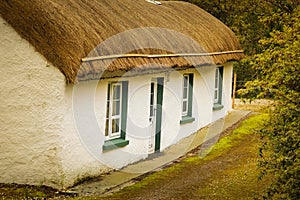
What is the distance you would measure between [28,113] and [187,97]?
7.49 meters

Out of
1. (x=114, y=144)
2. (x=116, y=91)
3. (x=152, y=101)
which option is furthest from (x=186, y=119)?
(x=114, y=144)

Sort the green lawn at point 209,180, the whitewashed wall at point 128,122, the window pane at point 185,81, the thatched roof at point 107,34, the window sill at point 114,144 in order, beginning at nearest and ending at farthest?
the thatched roof at point 107,34 → the green lawn at point 209,180 → the whitewashed wall at point 128,122 → the window sill at point 114,144 → the window pane at point 185,81

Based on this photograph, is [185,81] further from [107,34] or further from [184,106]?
[107,34]

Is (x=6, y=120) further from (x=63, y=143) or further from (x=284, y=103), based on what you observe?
(x=284, y=103)

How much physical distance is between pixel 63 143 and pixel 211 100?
30.9ft

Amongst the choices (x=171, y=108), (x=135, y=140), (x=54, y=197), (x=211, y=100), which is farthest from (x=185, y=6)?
(x=54, y=197)

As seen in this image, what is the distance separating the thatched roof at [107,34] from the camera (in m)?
10.1

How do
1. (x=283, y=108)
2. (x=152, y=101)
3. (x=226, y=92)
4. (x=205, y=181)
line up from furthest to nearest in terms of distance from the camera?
(x=226, y=92) → (x=152, y=101) → (x=205, y=181) → (x=283, y=108)

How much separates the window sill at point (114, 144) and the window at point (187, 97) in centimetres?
436

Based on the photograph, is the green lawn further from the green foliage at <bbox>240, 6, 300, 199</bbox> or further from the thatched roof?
the thatched roof

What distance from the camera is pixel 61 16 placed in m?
10.7

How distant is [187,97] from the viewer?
16.9 metres

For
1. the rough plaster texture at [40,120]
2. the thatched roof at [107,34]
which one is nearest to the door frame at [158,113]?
the thatched roof at [107,34]

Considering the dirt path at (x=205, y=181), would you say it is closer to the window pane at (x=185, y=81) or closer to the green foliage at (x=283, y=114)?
the green foliage at (x=283, y=114)
